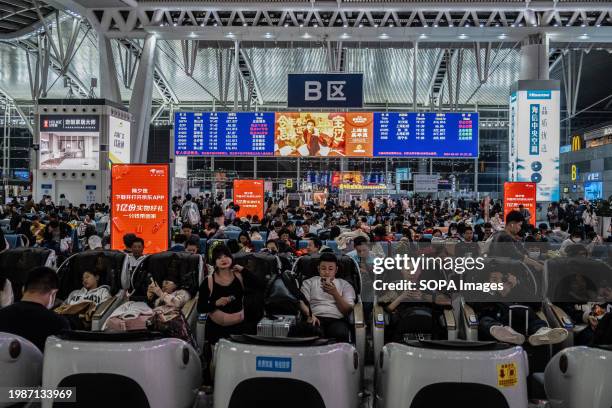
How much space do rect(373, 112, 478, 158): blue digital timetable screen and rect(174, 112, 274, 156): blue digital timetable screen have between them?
11.9 ft

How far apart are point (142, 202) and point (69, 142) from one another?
45.1 ft

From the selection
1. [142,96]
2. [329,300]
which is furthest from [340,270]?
[142,96]

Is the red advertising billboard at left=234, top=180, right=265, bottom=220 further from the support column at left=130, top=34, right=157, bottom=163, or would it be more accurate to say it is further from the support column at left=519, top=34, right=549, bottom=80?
the support column at left=519, top=34, right=549, bottom=80

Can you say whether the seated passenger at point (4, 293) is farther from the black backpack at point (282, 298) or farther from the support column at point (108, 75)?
the support column at point (108, 75)

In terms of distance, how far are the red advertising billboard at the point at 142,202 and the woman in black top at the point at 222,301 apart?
4726 mm

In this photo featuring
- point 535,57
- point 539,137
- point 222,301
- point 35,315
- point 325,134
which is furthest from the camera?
point 535,57

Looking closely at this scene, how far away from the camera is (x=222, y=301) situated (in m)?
5.58

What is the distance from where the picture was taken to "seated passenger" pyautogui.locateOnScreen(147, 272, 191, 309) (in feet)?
20.1

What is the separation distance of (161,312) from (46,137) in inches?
768

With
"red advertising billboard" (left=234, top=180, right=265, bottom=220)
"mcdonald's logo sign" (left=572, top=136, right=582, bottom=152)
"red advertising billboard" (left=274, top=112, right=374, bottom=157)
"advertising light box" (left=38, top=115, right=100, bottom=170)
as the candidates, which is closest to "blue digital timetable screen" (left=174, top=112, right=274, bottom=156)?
"red advertising billboard" (left=274, top=112, right=374, bottom=157)

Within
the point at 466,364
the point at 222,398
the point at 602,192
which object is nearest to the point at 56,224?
the point at 222,398

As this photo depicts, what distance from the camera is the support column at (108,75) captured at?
22.6 meters

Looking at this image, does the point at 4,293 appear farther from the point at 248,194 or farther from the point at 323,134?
the point at 248,194

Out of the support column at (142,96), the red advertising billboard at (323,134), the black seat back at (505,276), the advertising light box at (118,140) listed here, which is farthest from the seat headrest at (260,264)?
the support column at (142,96)
